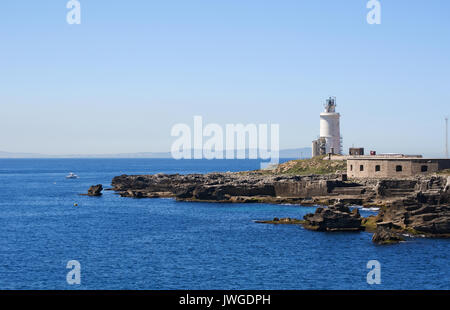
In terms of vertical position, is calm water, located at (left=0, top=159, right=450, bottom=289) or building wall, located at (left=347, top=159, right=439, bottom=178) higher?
building wall, located at (left=347, top=159, right=439, bottom=178)

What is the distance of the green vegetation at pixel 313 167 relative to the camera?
3593 inches

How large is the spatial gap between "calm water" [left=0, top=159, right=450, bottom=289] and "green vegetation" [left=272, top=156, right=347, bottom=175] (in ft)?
96.1

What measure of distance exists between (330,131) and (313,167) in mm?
10213

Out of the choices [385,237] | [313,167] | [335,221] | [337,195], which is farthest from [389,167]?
[385,237]

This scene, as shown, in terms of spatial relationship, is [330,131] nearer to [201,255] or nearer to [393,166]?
[393,166]

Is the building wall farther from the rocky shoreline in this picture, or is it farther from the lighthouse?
the lighthouse

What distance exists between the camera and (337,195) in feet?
241

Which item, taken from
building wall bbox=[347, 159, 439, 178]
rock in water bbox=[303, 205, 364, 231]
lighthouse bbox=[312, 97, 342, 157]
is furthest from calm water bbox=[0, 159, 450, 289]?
lighthouse bbox=[312, 97, 342, 157]

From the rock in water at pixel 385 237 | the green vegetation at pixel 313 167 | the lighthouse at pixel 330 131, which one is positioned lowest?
the rock in water at pixel 385 237

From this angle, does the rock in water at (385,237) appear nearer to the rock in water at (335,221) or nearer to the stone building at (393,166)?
the rock in water at (335,221)

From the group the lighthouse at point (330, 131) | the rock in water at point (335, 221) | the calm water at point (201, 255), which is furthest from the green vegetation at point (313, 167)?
the rock in water at point (335, 221)

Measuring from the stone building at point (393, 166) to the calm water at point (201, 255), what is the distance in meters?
20.3

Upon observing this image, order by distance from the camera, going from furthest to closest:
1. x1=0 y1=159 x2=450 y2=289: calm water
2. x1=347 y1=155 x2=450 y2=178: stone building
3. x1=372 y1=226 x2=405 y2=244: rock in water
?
x1=347 y1=155 x2=450 y2=178: stone building < x1=372 y1=226 x2=405 y2=244: rock in water < x1=0 y1=159 x2=450 y2=289: calm water

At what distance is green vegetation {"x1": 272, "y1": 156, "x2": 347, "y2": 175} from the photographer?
91.2m
